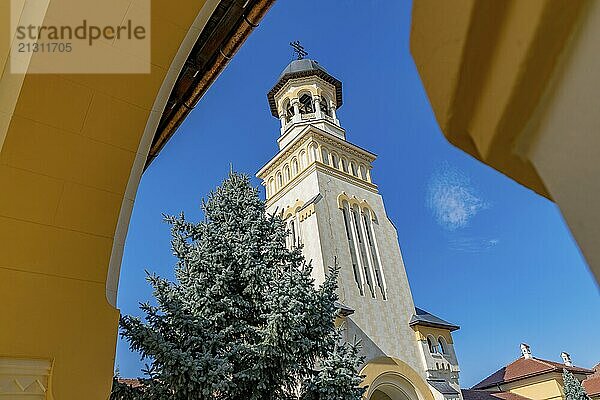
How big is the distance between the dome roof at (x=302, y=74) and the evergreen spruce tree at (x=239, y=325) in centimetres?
1547

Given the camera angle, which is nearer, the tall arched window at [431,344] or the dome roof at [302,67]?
the tall arched window at [431,344]

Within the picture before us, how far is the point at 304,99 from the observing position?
24953mm

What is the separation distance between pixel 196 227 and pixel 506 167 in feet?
33.0

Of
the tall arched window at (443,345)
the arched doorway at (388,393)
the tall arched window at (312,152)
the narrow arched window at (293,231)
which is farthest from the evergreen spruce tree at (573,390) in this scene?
the tall arched window at (312,152)

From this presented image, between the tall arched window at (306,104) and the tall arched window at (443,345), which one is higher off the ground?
the tall arched window at (306,104)

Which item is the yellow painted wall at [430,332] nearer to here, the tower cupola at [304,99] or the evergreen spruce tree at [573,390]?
the evergreen spruce tree at [573,390]

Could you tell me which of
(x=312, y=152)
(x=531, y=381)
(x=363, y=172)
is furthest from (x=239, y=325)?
(x=531, y=381)

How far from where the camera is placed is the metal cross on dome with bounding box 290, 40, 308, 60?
27.1 metres

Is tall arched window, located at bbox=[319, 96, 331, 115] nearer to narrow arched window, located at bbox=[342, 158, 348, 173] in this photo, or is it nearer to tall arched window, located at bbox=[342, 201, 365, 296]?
narrow arched window, located at bbox=[342, 158, 348, 173]

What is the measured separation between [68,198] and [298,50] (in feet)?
87.9

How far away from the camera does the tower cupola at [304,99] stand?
23.7m

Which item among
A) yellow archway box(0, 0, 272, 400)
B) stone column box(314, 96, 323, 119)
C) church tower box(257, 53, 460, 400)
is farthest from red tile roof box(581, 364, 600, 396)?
yellow archway box(0, 0, 272, 400)

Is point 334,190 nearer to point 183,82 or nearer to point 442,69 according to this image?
point 183,82

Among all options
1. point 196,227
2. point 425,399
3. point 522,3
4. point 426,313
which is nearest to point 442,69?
point 522,3
